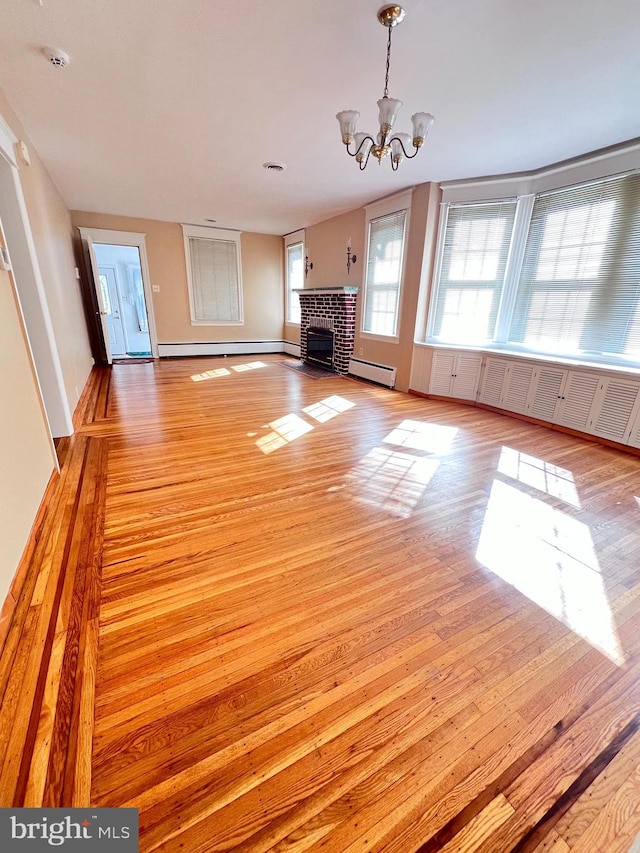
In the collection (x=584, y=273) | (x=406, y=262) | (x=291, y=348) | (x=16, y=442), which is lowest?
(x=291, y=348)

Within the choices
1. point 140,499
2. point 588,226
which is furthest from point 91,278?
Result: point 588,226

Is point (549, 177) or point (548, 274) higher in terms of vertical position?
point (549, 177)

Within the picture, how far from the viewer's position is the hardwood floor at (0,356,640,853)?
94 cm

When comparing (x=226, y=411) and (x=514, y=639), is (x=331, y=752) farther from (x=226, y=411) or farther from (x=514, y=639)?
(x=226, y=411)

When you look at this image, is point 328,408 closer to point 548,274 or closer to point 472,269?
point 472,269

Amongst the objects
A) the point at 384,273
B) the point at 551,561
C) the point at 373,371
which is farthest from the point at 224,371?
the point at 551,561

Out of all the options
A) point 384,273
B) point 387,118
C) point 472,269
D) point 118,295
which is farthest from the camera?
point 118,295

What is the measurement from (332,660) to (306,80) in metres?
3.44

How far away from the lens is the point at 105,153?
148 inches

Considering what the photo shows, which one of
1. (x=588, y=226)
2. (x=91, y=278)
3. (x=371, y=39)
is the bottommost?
(x=91, y=278)

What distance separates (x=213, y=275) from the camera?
7.68 meters

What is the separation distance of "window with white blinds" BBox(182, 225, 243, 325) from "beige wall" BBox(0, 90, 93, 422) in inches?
102

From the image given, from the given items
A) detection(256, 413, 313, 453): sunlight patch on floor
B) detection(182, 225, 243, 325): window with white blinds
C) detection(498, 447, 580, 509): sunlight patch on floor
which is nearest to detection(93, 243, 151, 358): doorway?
detection(182, 225, 243, 325): window with white blinds

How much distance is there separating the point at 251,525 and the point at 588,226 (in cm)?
440
